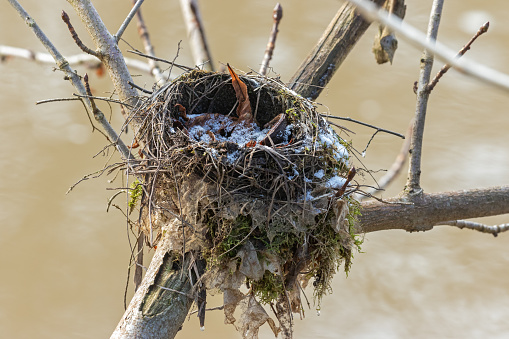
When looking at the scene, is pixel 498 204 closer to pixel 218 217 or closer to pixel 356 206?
pixel 356 206

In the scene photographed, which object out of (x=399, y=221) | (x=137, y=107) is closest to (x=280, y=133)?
(x=137, y=107)

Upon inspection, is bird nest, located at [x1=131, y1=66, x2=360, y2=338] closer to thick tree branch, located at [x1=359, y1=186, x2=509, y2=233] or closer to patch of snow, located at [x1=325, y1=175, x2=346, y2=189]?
patch of snow, located at [x1=325, y1=175, x2=346, y2=189]

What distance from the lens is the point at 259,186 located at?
120cm

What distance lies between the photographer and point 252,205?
3.90 feet

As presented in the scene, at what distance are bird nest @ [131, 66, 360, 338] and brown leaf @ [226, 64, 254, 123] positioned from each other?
131mm

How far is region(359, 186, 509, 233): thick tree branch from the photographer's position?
5.17ft

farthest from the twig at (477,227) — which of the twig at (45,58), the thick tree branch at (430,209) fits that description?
the twig at (45,58)

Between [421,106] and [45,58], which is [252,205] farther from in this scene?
[45,58]

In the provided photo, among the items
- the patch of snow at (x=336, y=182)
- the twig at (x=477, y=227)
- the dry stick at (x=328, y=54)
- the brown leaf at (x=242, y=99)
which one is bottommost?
the patch of snow at (x=336, y=182)

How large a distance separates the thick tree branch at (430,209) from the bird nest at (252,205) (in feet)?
0.73

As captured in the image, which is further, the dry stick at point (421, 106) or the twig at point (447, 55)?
the dry stick at point (421, 106)

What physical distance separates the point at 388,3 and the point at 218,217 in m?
1.28

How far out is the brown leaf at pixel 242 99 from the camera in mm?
1448

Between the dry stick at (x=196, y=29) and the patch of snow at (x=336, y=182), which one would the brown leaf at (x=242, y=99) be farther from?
the patch of snow at (x=336, y=182)
